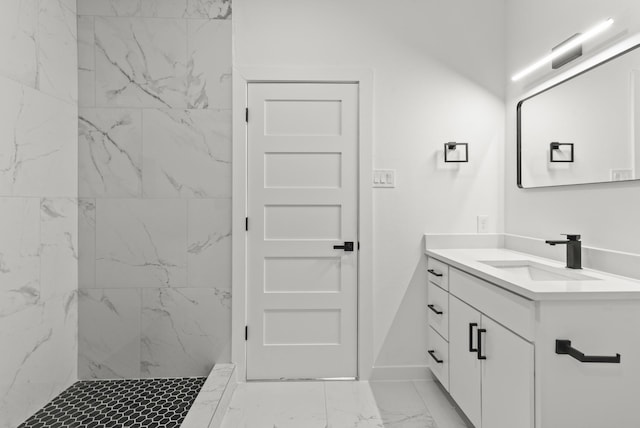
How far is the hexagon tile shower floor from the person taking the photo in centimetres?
200

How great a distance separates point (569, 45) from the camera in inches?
79.4

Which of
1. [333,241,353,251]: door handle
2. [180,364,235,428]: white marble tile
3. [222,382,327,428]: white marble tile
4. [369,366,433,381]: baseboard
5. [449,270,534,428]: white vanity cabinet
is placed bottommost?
[222,382,327,428]: white marble tile

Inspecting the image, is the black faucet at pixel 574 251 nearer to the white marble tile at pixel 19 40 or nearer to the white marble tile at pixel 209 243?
the white marble tile at pixel 209 243

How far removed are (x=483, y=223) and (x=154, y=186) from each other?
221cm

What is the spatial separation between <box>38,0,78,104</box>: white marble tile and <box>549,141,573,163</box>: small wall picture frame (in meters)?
2.83

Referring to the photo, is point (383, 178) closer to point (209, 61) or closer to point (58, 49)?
point (209, 61)

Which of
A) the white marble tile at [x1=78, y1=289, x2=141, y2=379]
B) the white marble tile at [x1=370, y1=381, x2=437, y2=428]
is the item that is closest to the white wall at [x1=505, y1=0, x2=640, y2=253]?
the white marble tile at [x1=370, y1=381, x2=437, y2=428]

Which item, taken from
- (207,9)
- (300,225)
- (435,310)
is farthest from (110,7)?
(435,310)

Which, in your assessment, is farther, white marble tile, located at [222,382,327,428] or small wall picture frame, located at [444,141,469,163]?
small wall picture frame, located at [444,141,469,163]

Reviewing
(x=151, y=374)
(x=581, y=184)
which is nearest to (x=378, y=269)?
(x=581, y=184)

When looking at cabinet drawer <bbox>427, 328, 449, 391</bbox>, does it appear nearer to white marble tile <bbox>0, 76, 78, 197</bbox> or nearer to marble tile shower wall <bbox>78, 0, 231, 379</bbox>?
marble tile shower wall <bbox>78, 0, 231, 379</bbox>

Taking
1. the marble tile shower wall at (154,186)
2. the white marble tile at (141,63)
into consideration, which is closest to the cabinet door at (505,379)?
the marble tile shower wall at (154,186)

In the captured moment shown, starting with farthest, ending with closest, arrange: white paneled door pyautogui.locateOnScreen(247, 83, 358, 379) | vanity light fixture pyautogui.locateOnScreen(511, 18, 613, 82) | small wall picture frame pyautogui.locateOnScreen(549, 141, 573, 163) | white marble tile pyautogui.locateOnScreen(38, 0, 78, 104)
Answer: white paneled door pyautogui.locateOnScreen(247, 83, 358, 379) < white marble tile pyautogui.locateOnScreen(38, 0, 78, 104) < small wall picture frame pyautogui.locateOnScreen(549, 141, 573, 163) < vanity light fixture pyautogui.locateOnScreen(511, 18, 613, 82)

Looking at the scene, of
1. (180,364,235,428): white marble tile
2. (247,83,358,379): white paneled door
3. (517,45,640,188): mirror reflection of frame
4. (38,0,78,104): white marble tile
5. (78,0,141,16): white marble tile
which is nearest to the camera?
(517,45,640,188): mirror reflection of frame
